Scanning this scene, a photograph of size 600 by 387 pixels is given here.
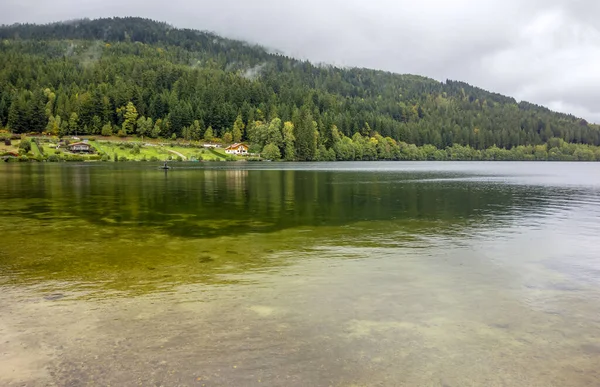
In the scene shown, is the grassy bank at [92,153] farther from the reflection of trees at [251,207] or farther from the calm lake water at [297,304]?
the calm lake water at [297,304]

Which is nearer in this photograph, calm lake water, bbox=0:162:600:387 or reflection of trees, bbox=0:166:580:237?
calm lake water, bbox=0:162:600:387

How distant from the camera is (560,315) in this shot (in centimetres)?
1263

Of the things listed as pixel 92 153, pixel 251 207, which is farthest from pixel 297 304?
pixel 92 153

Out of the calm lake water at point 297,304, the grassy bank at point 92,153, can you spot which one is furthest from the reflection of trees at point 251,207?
the grassy bank at point 92,153

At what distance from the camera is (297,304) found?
1320 centimetres

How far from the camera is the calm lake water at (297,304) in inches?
365

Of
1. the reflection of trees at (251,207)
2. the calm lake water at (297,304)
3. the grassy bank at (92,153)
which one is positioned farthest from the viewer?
the grassy bank at (92,153)

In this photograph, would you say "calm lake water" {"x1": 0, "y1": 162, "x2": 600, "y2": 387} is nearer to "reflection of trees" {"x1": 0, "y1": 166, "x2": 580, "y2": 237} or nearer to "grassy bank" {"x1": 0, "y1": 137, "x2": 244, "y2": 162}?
"reflection of trees" {"x1": 0, "y1": 166, "x2": 580, "y2": 237}

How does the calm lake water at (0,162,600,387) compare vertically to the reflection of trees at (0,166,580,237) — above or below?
below

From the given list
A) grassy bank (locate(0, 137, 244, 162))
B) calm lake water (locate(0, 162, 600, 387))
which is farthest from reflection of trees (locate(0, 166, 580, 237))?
grassy bank (locate(0, 137, 244, 162))

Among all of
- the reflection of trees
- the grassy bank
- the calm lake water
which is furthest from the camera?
the grassy bank

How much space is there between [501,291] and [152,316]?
1117 centimetres

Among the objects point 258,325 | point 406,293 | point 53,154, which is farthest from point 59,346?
point 53,154

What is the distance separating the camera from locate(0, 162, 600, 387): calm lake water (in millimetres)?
9266
